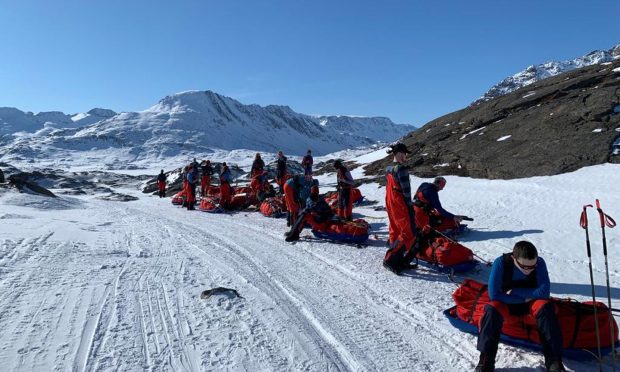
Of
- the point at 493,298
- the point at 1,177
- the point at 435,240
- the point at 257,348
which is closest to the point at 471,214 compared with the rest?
the point at 435,240

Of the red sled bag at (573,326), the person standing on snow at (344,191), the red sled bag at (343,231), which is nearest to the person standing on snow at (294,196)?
the person standing on snow at (344,191)

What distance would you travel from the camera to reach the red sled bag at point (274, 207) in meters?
13.1

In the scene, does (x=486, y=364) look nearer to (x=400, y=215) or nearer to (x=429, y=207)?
(x=400, y=215)

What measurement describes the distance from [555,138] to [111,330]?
46.8 feet

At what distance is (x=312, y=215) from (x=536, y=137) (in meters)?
9.77

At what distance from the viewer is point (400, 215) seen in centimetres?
707

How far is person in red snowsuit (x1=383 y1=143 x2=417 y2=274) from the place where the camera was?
22.2ft

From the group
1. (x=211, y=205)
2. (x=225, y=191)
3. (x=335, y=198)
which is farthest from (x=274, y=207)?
(x=211, y=205)

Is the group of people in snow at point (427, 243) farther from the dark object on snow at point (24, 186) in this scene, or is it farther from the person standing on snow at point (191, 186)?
the dark object on snow at point (24, 186)

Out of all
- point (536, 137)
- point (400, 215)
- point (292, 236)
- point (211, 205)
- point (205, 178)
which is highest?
point (536, 137)

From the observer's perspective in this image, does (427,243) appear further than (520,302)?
Yes

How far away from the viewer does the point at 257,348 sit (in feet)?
13.5

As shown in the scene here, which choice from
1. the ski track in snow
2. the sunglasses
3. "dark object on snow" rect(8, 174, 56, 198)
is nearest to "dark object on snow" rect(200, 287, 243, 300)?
the ski track in snow

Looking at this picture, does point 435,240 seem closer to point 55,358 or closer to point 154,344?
point 154,344
